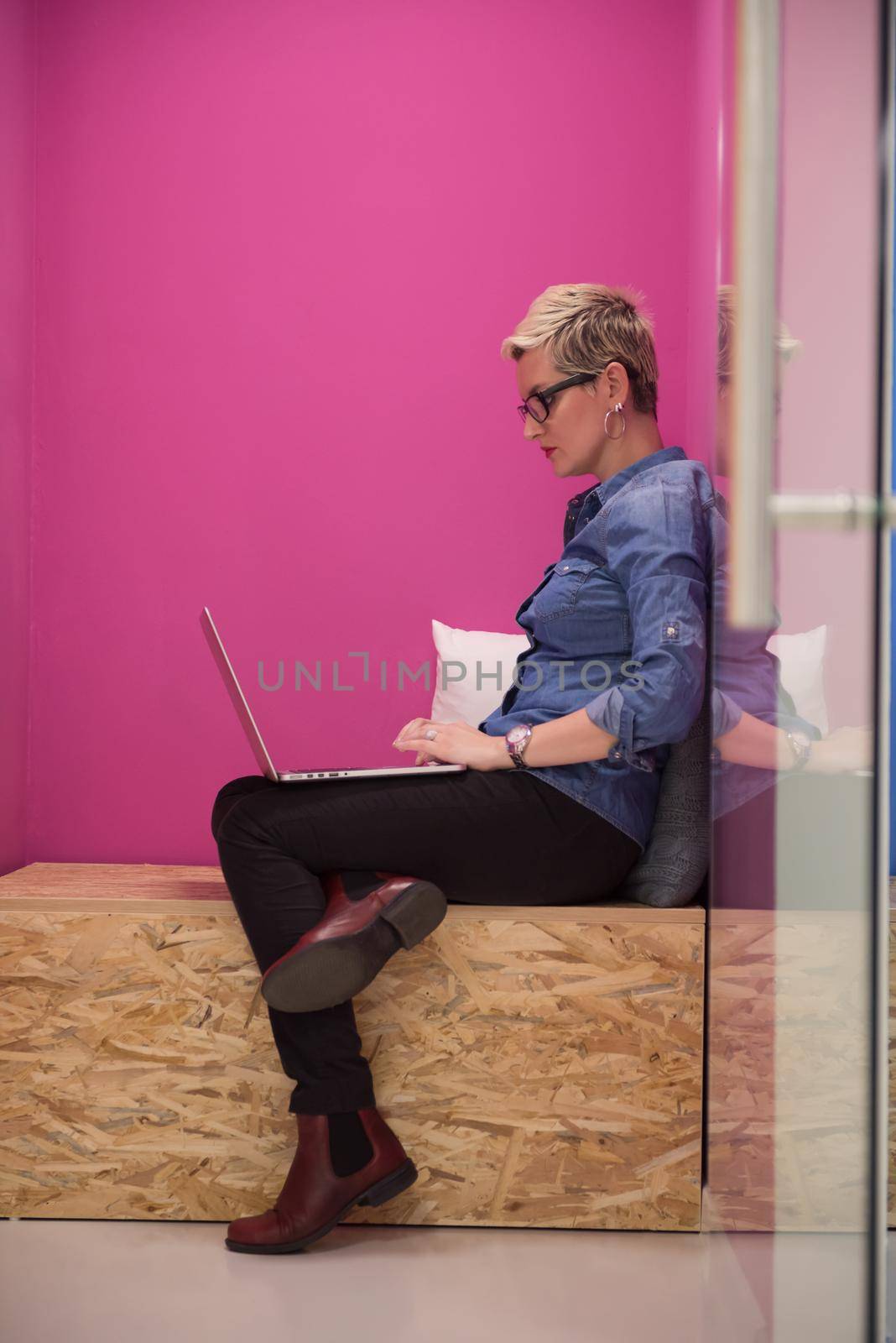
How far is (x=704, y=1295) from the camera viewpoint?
4.76 ft

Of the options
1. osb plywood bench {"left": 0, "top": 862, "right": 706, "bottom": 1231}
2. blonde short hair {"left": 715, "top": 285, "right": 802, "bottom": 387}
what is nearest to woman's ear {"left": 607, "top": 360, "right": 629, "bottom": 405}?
blonde short hair {"left": 715, "top": 285, "right": 802, "bottom": 387}

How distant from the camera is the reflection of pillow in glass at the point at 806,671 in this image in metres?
0.94

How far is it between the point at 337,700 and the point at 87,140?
131 cm

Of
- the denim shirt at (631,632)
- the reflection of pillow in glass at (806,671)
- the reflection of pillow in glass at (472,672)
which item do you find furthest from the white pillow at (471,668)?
the reflection of pillow in glass at (806,671)

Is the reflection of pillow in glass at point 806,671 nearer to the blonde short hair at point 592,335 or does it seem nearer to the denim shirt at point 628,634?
the denim shirt at point 628,634

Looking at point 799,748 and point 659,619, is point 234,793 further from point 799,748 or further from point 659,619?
point 799,748

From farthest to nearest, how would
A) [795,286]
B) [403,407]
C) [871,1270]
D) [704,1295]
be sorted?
[403,407], [704,1295], [795,286], [871,1270]

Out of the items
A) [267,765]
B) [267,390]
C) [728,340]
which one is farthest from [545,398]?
[267,390]

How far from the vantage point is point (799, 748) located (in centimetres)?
101

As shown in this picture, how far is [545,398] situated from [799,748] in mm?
1052

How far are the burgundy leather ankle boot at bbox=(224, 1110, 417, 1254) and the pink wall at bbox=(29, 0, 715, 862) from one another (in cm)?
97

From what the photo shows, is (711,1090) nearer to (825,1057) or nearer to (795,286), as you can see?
(825,1057)

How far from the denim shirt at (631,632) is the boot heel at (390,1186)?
1.92ft

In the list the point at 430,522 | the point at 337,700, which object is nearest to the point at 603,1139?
the point at 337,700
